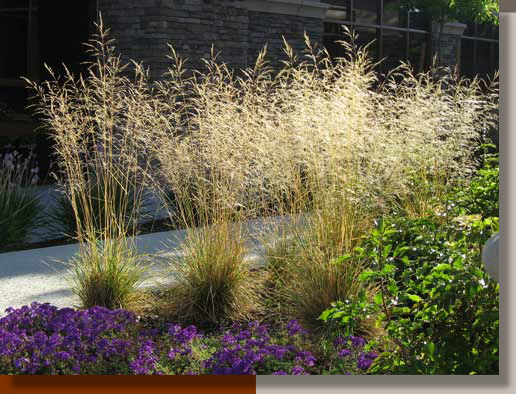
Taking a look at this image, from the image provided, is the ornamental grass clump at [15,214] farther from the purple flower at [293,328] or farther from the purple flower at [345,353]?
the purple flower at [345,353]

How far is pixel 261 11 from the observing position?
15.2 m

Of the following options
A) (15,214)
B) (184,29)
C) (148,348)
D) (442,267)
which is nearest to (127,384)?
(148,348)

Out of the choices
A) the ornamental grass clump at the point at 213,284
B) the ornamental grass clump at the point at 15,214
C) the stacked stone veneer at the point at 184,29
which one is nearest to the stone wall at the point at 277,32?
the stacked stone veneer at the point at 184,29

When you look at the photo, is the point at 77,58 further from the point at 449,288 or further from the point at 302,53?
the point at 449,288

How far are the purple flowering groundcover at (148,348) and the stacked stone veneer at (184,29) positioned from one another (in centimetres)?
815

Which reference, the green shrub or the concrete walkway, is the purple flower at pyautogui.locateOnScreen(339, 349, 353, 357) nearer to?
the green shrub

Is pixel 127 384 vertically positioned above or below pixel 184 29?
below

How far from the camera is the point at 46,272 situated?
21.6ft

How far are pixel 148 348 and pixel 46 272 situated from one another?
235cm

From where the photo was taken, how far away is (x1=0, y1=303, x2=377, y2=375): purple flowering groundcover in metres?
4.33

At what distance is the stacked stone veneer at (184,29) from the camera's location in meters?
12.9

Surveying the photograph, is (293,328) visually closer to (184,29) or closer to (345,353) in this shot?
(345,353)

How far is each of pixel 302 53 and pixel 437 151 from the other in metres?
→ 9.21

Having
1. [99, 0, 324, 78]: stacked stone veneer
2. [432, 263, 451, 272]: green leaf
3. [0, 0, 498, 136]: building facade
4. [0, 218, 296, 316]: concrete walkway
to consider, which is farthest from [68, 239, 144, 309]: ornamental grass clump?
[0, 0, 498, 136]: building facade
